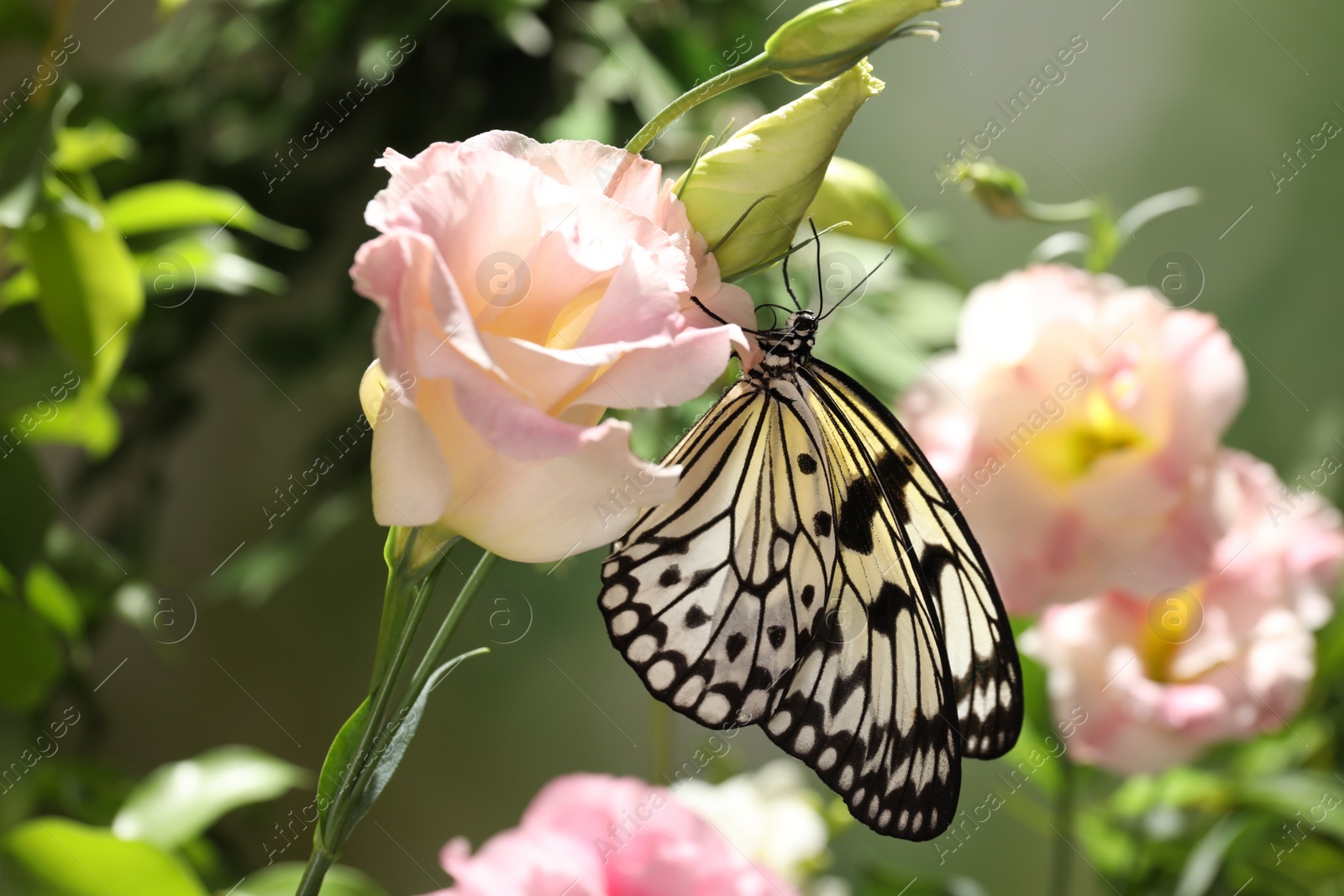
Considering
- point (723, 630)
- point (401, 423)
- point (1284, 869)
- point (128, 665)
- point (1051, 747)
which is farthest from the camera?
point (128, 665)

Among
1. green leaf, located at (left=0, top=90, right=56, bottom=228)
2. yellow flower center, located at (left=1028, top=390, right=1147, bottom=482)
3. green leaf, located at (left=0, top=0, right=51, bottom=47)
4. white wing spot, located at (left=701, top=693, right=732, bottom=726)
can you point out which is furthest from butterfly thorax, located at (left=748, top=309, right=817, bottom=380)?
green leaf, located at (left=0, top=0, right=51, bottom=47)

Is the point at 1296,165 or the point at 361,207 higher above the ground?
the point at 361,207

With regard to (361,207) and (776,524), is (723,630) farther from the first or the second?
(361,207)

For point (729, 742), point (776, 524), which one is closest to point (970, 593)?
point (776, 524)

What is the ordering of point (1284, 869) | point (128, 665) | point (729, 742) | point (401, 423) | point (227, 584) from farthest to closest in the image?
point (128, 665) → point (729, 742) → point (227, 584) → point (1284, 869) → point (401, 423)

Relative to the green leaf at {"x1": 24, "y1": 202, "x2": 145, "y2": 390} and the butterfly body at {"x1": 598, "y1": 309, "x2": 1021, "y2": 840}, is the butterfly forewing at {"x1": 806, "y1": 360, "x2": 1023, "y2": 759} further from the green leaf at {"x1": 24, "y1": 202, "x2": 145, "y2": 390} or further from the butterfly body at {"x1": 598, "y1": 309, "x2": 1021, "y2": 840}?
the green leaf at {"x1": 24, "y1": 202, "x2": 145, "y2": 390}

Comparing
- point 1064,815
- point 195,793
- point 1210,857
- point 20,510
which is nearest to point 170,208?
point 20,510

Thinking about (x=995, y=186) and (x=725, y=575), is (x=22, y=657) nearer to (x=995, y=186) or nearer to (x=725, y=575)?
(x=725, y=575)
